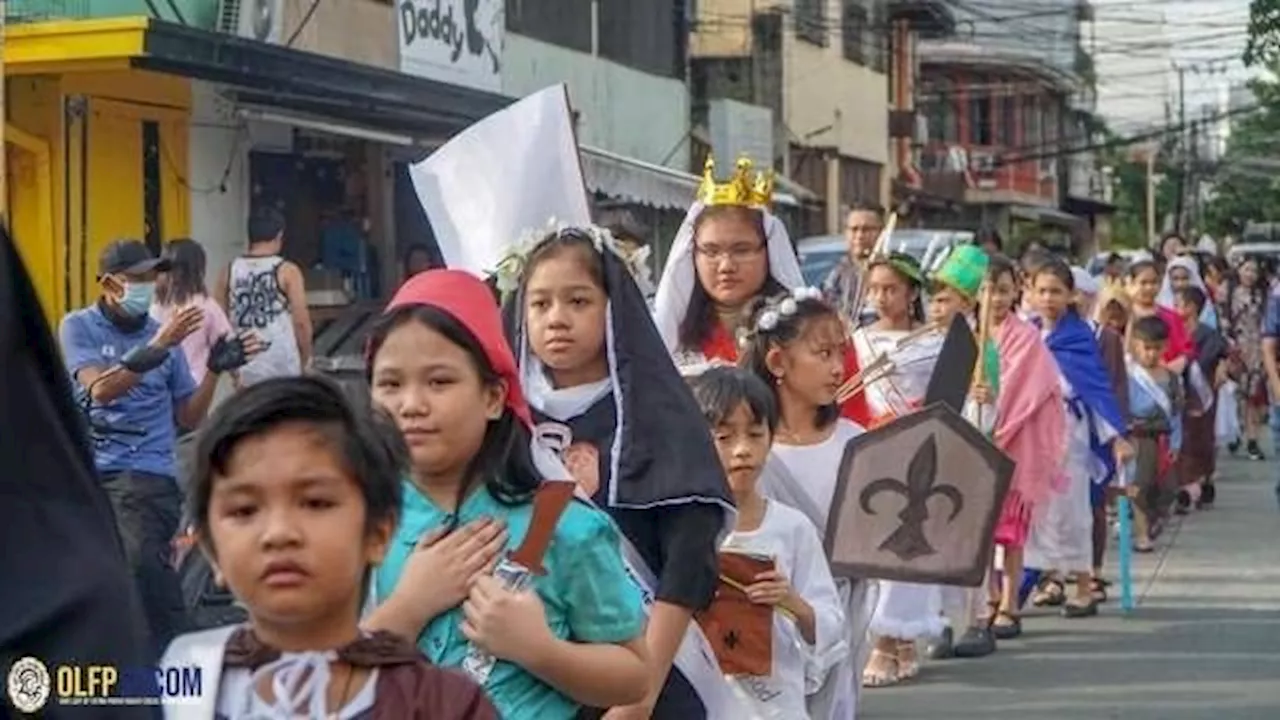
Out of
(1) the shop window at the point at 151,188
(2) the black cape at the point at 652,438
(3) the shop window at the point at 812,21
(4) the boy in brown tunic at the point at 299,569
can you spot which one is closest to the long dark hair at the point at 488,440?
(2) the black cape at the point at 652,438

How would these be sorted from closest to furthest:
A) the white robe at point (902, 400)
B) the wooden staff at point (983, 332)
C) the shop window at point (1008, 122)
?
the white robe at point (902, 400) → the wooden staff at point (983, 332) → the shop window at point (1008, 122)

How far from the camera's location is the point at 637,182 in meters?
24.9

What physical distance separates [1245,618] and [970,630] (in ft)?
5.68

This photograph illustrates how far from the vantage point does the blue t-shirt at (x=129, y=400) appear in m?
10.1

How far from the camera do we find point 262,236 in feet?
44.4

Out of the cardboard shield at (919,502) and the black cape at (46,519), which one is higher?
the black cape at (46,519)

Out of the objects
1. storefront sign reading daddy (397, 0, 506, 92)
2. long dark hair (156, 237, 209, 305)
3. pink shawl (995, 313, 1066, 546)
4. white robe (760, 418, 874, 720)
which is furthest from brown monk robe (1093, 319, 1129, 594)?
storefront sign reading daddy (397, 0, 506, 92)

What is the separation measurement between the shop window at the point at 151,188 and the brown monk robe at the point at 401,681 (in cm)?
1509

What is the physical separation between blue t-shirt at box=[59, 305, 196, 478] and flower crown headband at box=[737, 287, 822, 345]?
3.74m

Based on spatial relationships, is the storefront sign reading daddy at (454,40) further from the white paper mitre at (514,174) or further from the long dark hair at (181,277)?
the white paper mitre at (514,174)

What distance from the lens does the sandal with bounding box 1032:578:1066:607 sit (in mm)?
13492

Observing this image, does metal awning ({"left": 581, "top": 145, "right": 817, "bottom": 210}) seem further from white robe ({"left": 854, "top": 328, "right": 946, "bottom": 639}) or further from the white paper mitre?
the white paper mitre

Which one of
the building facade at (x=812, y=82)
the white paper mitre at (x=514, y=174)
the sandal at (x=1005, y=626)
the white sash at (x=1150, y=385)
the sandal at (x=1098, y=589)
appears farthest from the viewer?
the building facade at (x=812, y=82)

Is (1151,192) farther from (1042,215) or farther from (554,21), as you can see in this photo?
(554,21)
